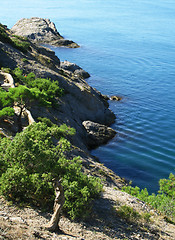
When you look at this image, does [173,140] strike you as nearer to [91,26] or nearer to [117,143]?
[117,143]

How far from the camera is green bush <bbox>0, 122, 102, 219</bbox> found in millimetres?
17656

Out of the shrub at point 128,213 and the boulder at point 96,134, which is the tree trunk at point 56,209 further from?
the boulder at point 96,134

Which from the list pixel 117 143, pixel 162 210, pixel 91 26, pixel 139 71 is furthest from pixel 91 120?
pixel 91 26

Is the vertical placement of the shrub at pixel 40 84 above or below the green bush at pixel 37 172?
above

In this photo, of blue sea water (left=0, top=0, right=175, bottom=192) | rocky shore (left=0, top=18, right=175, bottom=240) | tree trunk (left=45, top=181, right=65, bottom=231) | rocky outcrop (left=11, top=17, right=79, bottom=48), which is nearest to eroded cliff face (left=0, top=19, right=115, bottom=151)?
rocky shore (left=0, top=18, right=175, bottom=240)

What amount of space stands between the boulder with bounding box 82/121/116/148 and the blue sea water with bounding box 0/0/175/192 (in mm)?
1473

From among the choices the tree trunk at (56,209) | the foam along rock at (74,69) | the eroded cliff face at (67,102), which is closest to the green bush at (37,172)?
the tree trunk at (56,209)

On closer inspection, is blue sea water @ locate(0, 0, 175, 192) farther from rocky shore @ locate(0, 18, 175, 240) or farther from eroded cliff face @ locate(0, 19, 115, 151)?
rocky shore @ locate(0, 18, 175, 240)

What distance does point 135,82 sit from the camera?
282ft

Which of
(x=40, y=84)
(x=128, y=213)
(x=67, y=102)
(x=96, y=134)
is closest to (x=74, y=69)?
(x=67, y=102)

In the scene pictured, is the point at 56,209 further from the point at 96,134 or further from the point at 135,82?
Result: the point at 135,82

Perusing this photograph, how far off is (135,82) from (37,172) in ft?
234

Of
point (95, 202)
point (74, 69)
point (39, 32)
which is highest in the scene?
point (39, 32)

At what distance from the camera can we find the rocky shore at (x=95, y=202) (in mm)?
17016
